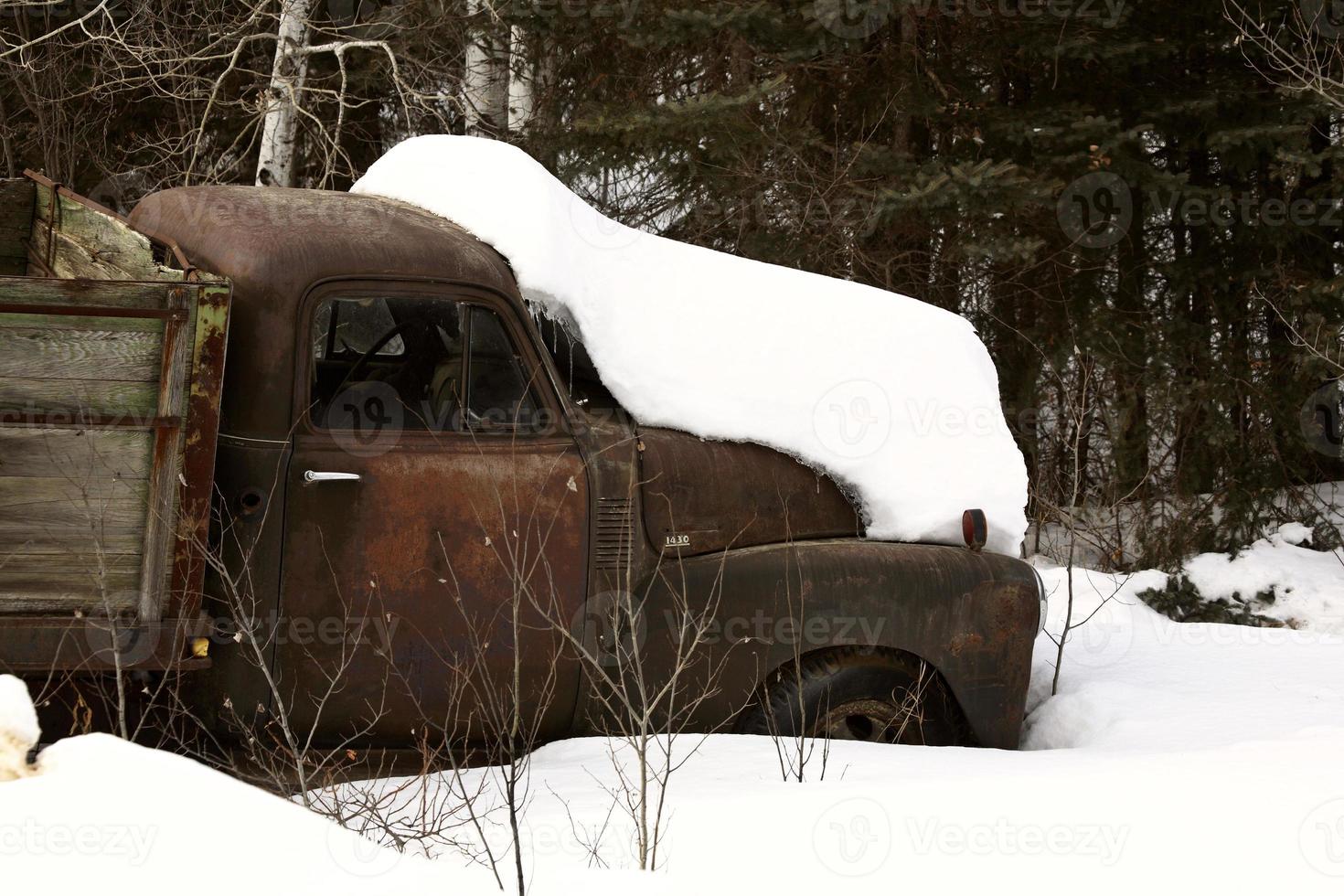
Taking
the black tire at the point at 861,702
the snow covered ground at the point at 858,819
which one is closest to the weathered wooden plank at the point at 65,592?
the snow covered ground at the point at 858,819

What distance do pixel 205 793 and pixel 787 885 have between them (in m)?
1.29

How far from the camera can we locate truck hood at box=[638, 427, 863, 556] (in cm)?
425

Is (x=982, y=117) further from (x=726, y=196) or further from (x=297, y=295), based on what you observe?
(x=297, y=295)

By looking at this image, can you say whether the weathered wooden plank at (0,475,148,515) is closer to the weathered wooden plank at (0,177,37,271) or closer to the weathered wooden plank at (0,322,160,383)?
the weathered wooden plank at (0,322,160,383)

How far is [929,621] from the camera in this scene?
4562 millimetres

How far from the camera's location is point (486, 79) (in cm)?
1080

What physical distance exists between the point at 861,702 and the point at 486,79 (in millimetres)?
7729

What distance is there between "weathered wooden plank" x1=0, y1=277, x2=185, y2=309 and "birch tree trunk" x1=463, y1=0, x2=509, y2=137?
7.03 metres

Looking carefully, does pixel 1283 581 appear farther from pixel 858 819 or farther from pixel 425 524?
pixel 425 524

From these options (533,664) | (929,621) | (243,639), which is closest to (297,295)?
(243,639)

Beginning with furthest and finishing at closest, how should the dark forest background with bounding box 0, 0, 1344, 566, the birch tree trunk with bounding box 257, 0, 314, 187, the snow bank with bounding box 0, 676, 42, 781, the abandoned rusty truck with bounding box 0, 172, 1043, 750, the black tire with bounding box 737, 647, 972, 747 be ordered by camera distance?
1. the birch tree trunk with bounding box 257, 0, 314, 187
2. the dark forest background with bounding box 0, 0, 1344, 566
3. the black tire with bounding box 737, 647, 972, 747
4. the abandoned rusty truck with bounding box 0, 172, 1043, 750
5. the snow bank with bounding box 0, 676, 42, 781

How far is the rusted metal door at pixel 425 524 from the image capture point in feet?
12.4

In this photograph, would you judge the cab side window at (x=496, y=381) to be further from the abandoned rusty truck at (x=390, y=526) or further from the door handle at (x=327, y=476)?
the door handle at (x=327, y=476)

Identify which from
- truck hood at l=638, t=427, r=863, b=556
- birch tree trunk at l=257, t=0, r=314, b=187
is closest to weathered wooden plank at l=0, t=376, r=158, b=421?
truck hood at l=638, t=427, r=863, b=556
